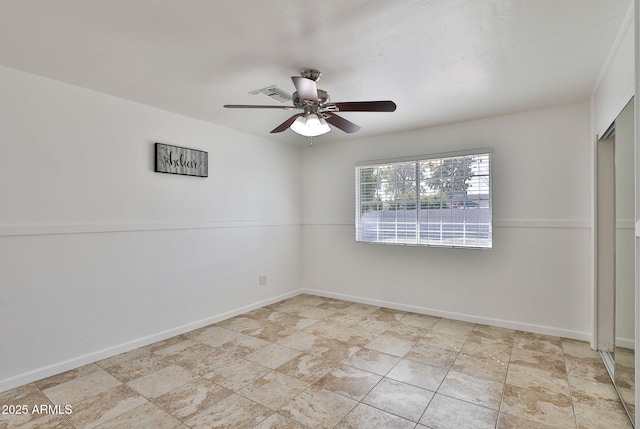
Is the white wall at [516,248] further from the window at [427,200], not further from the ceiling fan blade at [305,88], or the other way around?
the ceiling fan blade at [305,88]

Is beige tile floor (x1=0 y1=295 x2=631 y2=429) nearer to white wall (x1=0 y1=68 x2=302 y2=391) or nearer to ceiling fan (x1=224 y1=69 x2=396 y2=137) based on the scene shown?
white wall (x1=0 y1=68 x2=302 y2=391)

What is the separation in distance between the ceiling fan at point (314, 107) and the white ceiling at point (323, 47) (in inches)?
7.7

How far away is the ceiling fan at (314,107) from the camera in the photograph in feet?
7.52

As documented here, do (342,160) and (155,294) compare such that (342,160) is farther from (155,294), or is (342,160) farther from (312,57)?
(155,294)

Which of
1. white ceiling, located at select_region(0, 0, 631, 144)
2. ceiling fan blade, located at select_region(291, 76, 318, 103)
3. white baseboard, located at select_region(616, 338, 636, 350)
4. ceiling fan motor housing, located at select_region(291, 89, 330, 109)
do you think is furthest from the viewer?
ceiling fan motor housing, located at select_region(291, 89, 330, 109)

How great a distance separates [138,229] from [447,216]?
11.3ft

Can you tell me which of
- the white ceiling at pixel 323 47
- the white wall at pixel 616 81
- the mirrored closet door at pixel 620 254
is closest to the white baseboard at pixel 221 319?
the mirrored closet door at pixel 620 254

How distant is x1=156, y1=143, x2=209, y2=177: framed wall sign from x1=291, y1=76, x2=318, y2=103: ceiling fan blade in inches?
71.1

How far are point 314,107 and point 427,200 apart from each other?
7.17 ft

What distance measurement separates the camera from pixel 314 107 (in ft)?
8.18

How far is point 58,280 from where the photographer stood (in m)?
2.66

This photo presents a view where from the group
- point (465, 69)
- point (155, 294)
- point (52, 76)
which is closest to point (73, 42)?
point (52, 76)

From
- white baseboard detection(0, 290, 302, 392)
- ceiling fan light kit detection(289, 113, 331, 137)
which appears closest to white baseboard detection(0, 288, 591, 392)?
white baseboard detection(0, 290, 302, 392)

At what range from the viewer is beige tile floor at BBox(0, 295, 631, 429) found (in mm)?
2033
